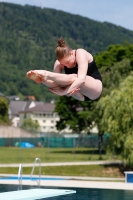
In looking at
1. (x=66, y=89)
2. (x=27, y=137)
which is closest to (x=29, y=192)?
(x=66, y=89)

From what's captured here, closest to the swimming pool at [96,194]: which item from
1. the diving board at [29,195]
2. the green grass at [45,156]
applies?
the diving board at [29,195]

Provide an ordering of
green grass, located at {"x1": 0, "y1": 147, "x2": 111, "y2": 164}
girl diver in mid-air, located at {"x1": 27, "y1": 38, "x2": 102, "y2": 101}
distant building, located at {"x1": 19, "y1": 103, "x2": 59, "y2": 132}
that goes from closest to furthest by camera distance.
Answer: girl diver in mid-air, located at {"x1": 27, "y1": 38, "x2": 102, "y2": 101}
green grass, located at {"x1": 0, "y1": 147, "x2": 111, "y2": 164}
distant building, located at {"x1": 19, "y1": 103, "x2": 59, "y2": 132}

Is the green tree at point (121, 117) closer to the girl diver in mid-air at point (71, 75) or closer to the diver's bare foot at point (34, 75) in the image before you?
the girl diver in mid-air at point (71, 75)

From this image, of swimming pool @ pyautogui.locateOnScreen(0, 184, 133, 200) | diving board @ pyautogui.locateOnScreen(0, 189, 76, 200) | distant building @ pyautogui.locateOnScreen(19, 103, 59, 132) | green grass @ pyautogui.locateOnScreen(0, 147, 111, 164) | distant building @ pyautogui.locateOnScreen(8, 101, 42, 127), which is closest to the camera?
diving board @ pyautogui.locateOnScreen(0, 189, 76, 200)

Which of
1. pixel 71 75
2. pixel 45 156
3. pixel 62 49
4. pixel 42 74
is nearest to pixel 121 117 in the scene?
pixel 45 156

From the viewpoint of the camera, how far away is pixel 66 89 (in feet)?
23.6

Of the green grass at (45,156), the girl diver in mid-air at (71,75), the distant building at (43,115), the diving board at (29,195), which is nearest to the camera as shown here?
the girl diver in mid-air at (71,75)

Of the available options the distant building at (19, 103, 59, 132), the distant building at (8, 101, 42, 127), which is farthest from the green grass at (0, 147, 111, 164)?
the distant building at (8, 101, 42, 127)

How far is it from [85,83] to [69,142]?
63635 millimetres

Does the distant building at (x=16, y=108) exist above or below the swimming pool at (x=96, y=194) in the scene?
above

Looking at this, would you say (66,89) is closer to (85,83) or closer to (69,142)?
(85,83)

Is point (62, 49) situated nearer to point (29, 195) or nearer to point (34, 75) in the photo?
point (34, 75)

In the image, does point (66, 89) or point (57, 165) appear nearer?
point (66, 89)

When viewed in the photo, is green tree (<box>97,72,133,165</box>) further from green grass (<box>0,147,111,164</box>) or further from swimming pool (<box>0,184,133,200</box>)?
swimming pool (<box>0,184,133,200</box>)
